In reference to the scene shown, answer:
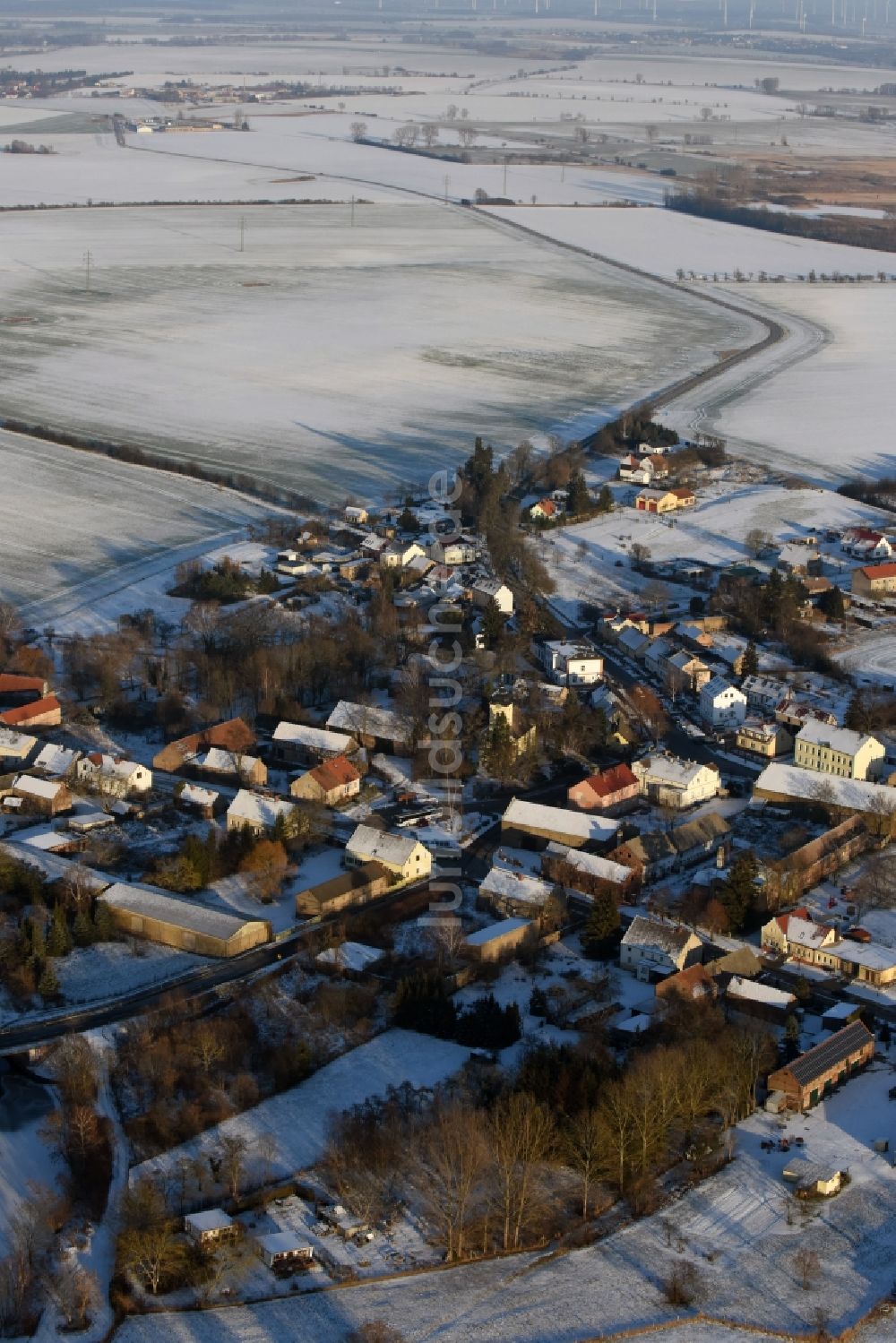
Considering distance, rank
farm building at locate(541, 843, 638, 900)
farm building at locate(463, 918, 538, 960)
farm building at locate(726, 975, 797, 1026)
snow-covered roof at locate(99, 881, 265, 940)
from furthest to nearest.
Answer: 1. farm building at locate(541, 843, 638, 900)
2. snow-covered roof at locate(99, 881, 265, 940)
3. farm building at locate(463, 918, 538, 960)
4. farm building at locate(726, 975, 797, 1026)

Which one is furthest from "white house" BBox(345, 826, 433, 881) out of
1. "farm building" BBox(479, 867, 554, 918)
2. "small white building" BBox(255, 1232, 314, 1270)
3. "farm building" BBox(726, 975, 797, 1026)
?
"small white building" BBox(255, 1232, 314, 1270)

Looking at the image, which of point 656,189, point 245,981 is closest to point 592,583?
point 245,981

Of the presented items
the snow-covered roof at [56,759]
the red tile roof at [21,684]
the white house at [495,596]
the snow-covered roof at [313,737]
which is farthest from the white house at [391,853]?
the white house at [495,596]

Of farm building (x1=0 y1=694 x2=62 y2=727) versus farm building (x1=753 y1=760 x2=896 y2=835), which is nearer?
farm building (x1=753 y1=760 x2=896 y2=835)

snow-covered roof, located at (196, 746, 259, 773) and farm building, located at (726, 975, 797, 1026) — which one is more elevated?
farm building, located at (726, 975, 797, 1026)

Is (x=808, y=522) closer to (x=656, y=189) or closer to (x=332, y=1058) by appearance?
(x=332, y=1058)

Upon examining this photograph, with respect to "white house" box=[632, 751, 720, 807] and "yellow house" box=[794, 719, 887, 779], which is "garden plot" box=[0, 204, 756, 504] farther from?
"yellow house" box=[794, 719, 887, 779]

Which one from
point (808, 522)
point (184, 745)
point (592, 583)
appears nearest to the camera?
point (184, 745)
